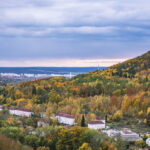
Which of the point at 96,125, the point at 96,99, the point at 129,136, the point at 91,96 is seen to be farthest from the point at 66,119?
the point at 91,96

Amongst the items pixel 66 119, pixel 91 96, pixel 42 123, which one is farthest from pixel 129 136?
pixel 91 96

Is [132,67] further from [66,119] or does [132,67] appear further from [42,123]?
[42,123]

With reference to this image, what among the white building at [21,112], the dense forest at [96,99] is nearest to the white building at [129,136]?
the dense forest at [96,99]

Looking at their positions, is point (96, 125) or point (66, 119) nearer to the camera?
point (96, 125)

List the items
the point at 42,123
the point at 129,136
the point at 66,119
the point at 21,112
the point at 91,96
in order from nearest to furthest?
the point at 129,136
the point at 42,123
the point at 66,119
the point at 21,112
the point at 91,96

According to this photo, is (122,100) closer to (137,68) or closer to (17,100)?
(17,100)

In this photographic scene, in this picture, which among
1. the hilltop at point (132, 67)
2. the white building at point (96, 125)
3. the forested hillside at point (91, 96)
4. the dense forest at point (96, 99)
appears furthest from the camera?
the hilltop at point (132, 67)

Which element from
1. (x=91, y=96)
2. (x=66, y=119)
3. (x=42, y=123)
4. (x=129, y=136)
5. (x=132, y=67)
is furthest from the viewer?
(x=132, y=67)

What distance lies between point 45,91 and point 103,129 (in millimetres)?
30228

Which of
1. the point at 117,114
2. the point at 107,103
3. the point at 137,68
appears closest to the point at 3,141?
the point at 117,114

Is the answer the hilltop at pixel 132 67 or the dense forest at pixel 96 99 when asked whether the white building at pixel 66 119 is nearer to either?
the dense forest at pixel 96 99

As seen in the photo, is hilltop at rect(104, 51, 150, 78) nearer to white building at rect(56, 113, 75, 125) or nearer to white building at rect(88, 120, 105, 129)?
white building at rect(56, 113, 75, 125)

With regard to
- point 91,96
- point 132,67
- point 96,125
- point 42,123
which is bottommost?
point 96,125

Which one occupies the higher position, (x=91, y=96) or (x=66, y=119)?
(x=91, y=96)
